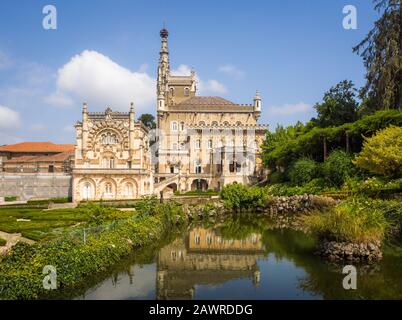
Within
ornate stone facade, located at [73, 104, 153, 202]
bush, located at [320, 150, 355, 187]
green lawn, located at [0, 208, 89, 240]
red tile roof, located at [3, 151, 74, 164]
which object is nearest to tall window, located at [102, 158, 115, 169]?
ornate stone facade, located at [73, 104, 153, 202]

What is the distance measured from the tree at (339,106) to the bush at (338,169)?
31.6ft

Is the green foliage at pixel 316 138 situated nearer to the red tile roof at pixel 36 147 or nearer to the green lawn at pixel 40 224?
the green lawn at pixel 40 224

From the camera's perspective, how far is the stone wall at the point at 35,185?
153ft

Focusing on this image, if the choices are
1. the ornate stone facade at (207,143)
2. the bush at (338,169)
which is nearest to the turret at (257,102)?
the ornate stone facade at (207,143)

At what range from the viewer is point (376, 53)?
36.2 m

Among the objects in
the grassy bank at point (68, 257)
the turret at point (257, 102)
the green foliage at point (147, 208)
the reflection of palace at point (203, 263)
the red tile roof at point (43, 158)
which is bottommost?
the reflection of palace at point (203, 263)

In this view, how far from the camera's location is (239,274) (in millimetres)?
14352

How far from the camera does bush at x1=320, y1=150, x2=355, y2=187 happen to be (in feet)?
106

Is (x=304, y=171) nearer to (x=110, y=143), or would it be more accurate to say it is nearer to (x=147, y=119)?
(x=110, y=143)

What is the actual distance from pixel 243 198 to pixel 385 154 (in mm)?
13308

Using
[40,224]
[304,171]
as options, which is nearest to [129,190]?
[304,171]

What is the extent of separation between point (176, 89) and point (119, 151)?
2455 centimetres

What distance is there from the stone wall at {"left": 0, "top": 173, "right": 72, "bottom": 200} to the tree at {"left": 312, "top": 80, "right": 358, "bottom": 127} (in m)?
32.8
